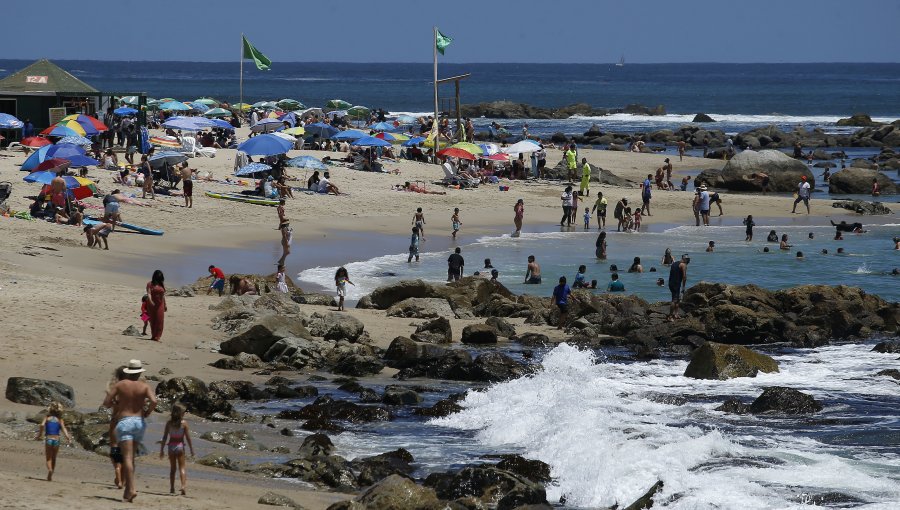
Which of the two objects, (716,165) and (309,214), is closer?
(309,214)

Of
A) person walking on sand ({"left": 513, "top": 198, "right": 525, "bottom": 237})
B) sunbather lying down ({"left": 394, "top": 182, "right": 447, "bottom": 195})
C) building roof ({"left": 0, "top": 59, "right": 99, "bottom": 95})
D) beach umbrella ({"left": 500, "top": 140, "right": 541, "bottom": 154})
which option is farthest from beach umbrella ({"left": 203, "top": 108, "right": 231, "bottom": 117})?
person walking on sand ({"left": 513, "top": 198, "right": 525, "bottom": 237})

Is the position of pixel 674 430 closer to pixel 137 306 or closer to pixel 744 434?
pixel 744 434

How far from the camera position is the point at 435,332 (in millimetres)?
20391

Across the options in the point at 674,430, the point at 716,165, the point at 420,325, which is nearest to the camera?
the point at 674,430

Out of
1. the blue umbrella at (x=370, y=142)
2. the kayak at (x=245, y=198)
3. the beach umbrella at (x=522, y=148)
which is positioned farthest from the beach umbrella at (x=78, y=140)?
the beach umbrella at (x=522, y=148)

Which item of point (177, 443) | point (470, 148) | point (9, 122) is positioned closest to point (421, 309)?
point (177, 443)

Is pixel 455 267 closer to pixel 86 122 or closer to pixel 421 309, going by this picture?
pixel 421 309

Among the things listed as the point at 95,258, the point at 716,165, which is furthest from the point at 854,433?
the point at 716,165

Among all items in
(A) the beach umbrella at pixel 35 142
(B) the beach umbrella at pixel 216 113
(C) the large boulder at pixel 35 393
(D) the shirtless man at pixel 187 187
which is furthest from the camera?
(B) the beach umbrella at pixel 216 113

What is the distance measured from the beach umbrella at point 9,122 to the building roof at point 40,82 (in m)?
3.36

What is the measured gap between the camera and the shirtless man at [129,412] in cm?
987

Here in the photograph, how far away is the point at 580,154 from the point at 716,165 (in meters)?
6.32

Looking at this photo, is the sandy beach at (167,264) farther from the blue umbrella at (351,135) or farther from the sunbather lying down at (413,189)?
the blue umbrella at (351,135)

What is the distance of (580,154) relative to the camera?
55.8m
